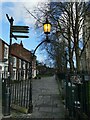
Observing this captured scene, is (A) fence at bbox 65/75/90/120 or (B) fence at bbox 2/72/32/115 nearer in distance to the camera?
(A) fence at bbox 65/75/90/120

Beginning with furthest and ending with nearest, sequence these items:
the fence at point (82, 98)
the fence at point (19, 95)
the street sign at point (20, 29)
A: 1. the fence at point (19, 95)
2. the street sign at point (20, 29)
3. the fence at point (82, 98)

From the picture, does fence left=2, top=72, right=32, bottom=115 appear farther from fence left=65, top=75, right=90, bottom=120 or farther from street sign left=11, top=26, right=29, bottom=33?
fence left=65, top=75, right=90, bottom=120

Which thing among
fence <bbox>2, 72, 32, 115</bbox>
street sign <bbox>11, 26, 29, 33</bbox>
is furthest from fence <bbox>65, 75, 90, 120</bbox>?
fence <bbox>2, 72, 32, 115</bbox>

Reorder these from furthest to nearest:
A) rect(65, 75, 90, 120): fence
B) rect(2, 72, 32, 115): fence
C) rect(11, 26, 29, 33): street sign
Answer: rect(2, 72, 32, 115): fence, rect(11, 26, 29, 33): street sign, rect(65, 75, 90, 120): fence

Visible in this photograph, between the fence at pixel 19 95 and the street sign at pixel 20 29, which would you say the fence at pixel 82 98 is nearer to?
the street sign at pixel 20 29

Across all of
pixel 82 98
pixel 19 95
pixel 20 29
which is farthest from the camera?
pixel 19 95

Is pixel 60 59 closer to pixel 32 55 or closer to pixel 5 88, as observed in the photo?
pixel 32 55

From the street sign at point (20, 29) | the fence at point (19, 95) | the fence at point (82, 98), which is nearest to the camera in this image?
the fence at point (82, 98)

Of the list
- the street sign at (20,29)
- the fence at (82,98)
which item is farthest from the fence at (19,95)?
the fence at (82,98)

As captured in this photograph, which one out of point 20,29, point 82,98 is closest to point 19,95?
point 20,29

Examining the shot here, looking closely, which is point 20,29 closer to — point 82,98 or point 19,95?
point 82,98

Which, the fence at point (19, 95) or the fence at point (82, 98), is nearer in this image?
the fence at point (82, 98)

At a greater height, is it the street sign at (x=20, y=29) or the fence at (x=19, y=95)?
the street sign at (x=20, y=29)

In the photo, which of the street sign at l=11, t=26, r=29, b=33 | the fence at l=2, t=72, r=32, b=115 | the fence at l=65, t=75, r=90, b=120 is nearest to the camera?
the fence at l=65, t=75, r=90, b=120
